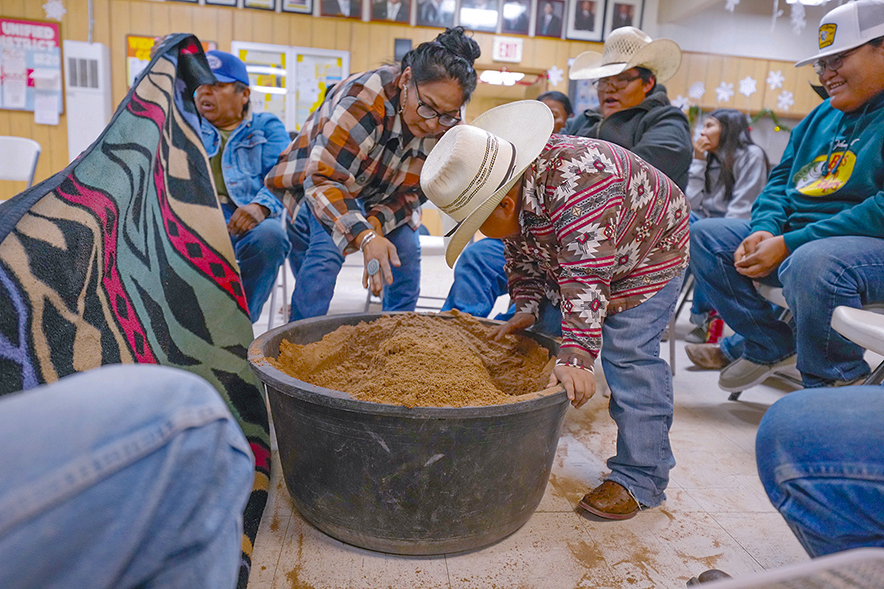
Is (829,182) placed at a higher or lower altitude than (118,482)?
higher

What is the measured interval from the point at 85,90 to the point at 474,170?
5.74 meters

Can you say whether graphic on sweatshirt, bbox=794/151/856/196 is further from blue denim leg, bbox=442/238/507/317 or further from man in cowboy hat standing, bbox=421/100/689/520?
blue denim leg, bbox=442/238/507/317

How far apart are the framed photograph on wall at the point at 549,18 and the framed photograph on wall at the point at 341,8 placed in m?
1.79

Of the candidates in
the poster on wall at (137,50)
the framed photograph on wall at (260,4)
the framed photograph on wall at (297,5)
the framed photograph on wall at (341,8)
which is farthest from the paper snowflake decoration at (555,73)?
the poster on wall at (137,50)

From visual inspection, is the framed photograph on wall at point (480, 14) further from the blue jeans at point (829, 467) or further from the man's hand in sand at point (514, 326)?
the blue jeans at point (829, 467)

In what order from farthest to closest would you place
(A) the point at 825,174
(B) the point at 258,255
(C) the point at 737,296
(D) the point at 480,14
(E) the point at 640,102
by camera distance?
(D) the point at 480,14 < (E) the point at 640,102 < (B) the point at 258,255 < (C) the point at 737,296 < (A) the point at 825,174

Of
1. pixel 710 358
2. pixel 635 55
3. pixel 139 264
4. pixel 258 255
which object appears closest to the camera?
pixel 139 264

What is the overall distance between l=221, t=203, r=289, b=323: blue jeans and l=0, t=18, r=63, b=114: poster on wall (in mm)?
4688

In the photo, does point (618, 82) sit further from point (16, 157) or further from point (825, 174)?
point (16, 157)

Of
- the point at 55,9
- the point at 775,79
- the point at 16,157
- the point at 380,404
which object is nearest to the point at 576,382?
the point at 380,404

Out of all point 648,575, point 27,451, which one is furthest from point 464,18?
point 27,451

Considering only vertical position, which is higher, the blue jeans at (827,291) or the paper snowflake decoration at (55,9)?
the paper snowflake decoration at (55,9)

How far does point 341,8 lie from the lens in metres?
5.61

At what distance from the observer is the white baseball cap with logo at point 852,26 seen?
1.63 m
